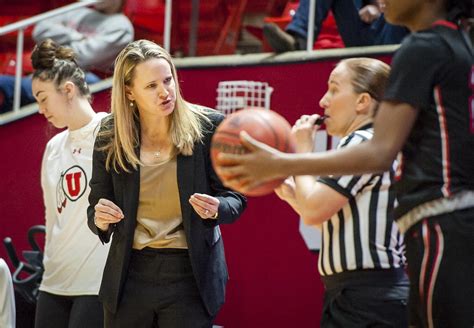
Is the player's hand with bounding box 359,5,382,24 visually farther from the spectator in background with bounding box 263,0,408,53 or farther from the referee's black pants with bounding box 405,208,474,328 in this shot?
the referee's black pants with bounding box 405,208,474,328

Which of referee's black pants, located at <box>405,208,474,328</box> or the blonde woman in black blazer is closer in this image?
referee's black pants, located at <box>405,208,474,328</box>

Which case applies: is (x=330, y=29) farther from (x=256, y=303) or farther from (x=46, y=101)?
(x=46, y=101)

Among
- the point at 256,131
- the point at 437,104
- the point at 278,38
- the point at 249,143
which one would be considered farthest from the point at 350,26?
the point at 249,143

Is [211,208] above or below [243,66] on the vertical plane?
below

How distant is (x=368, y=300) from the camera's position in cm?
313

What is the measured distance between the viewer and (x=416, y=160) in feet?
8.64

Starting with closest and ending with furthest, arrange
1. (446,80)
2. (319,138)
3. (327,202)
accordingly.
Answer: (446,80), (327,202), (319,138)

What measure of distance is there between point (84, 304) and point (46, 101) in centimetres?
109

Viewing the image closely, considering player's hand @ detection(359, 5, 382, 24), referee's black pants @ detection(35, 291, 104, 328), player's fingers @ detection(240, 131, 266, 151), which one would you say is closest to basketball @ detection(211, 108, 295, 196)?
player's fingers @ detection(240, 131, 266, 151)

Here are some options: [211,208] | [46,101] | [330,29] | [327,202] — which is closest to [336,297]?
[327,202]

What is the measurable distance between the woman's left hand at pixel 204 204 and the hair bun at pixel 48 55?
1.54 metres

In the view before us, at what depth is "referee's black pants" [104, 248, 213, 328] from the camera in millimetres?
3680

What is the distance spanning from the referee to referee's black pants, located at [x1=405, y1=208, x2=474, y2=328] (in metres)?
0.53

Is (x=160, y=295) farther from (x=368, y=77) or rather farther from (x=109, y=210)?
(x=368, y=77)
